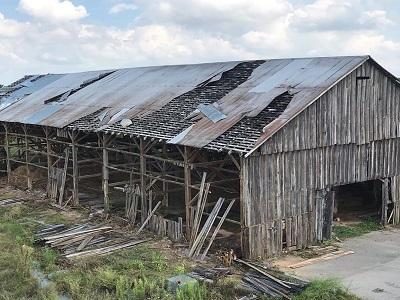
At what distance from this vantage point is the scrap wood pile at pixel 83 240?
64.7ft

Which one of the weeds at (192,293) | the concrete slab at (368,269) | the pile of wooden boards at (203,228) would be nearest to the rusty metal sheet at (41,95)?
the pile of wooden boards at (203,228)

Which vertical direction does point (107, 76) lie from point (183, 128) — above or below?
above

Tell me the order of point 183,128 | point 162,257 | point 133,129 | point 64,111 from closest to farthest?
point 162,257 < point 183,128 < point 133,129 < point 64,111

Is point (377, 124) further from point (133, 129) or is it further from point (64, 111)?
point (64, 111)

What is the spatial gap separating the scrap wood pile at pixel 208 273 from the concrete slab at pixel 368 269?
232cm

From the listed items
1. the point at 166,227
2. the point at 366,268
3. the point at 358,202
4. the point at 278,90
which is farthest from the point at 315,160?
the point at 358,202

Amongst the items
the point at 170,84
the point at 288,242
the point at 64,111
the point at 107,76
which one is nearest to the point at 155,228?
the point at 288,242

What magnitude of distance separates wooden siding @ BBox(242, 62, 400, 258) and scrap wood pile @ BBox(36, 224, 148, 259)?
5.16 metres

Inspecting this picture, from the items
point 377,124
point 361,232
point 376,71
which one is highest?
point 376,71

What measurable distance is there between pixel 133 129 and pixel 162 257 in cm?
623

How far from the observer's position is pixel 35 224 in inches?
939

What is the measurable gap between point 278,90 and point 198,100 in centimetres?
404

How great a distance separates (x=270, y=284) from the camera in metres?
15.8

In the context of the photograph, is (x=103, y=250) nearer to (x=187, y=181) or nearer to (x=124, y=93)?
(x=187, y=181)
